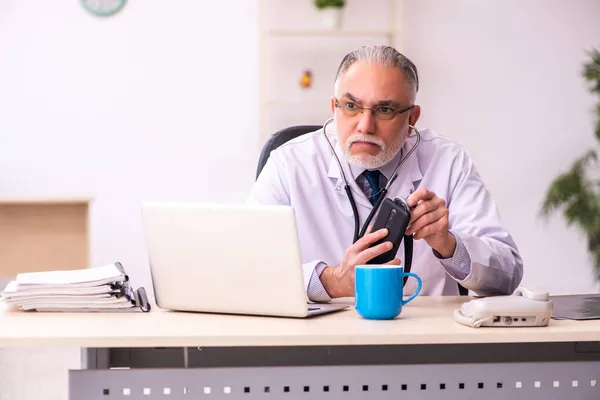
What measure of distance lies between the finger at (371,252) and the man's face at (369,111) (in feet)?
1.50

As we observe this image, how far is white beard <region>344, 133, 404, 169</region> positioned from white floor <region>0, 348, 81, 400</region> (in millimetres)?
1270

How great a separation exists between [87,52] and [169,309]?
3031 mm

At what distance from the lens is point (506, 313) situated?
4.42ft

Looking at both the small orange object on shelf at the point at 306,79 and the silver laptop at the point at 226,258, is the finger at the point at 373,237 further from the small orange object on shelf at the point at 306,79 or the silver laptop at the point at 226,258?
the small orange object on shelf at the point at 306,79

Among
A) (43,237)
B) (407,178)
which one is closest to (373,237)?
(407,178)

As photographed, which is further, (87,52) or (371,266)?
(87,52)

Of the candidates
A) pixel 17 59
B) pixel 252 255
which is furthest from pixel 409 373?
pixel 17 59

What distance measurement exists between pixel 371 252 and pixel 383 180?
1.81 feet

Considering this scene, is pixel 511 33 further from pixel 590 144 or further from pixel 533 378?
pixel 533 378

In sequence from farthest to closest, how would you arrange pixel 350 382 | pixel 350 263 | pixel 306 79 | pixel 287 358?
pixel 306 79
pixel 350 263
pixel 287 358
pixel 350 382

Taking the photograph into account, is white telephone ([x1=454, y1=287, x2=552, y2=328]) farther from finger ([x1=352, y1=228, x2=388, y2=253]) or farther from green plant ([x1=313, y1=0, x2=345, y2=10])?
green plant ([x1=313, y1=0, x2=345, y2=10])

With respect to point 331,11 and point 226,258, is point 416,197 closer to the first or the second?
point 226,258

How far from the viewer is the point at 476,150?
4469 millimetres

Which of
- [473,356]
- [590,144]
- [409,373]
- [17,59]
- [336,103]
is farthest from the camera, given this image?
[590,144]
